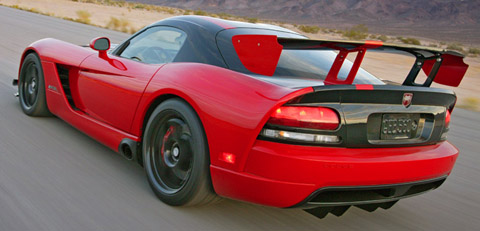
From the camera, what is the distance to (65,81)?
456cm

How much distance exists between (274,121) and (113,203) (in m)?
1.21

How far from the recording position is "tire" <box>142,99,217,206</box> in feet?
9.69

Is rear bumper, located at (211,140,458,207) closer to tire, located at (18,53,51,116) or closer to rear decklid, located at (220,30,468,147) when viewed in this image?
rear decklid, located at (220,30,468,147)

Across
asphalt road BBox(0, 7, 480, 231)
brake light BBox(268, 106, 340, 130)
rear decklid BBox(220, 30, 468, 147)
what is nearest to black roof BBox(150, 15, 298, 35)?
rear decklid BBox(220, 30, 468, 147)

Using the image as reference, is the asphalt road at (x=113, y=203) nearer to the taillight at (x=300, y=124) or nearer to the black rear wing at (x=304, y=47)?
the taillight at (x=300, y=124)

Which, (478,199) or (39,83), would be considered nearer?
(478,199)

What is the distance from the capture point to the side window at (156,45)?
11.9 feet

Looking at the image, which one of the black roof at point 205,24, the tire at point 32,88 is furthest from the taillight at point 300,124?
the tire at point 32,88

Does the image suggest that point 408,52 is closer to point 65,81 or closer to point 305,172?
point 305,172

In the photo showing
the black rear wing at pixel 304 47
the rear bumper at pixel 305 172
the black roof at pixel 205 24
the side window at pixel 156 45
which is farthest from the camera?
the side window at pixel 156 45

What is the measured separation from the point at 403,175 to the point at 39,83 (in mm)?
3477

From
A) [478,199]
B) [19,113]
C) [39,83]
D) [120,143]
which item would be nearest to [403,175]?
[478,199]

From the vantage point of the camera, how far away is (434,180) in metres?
3.03

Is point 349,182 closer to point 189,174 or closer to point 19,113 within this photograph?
point 189,174
